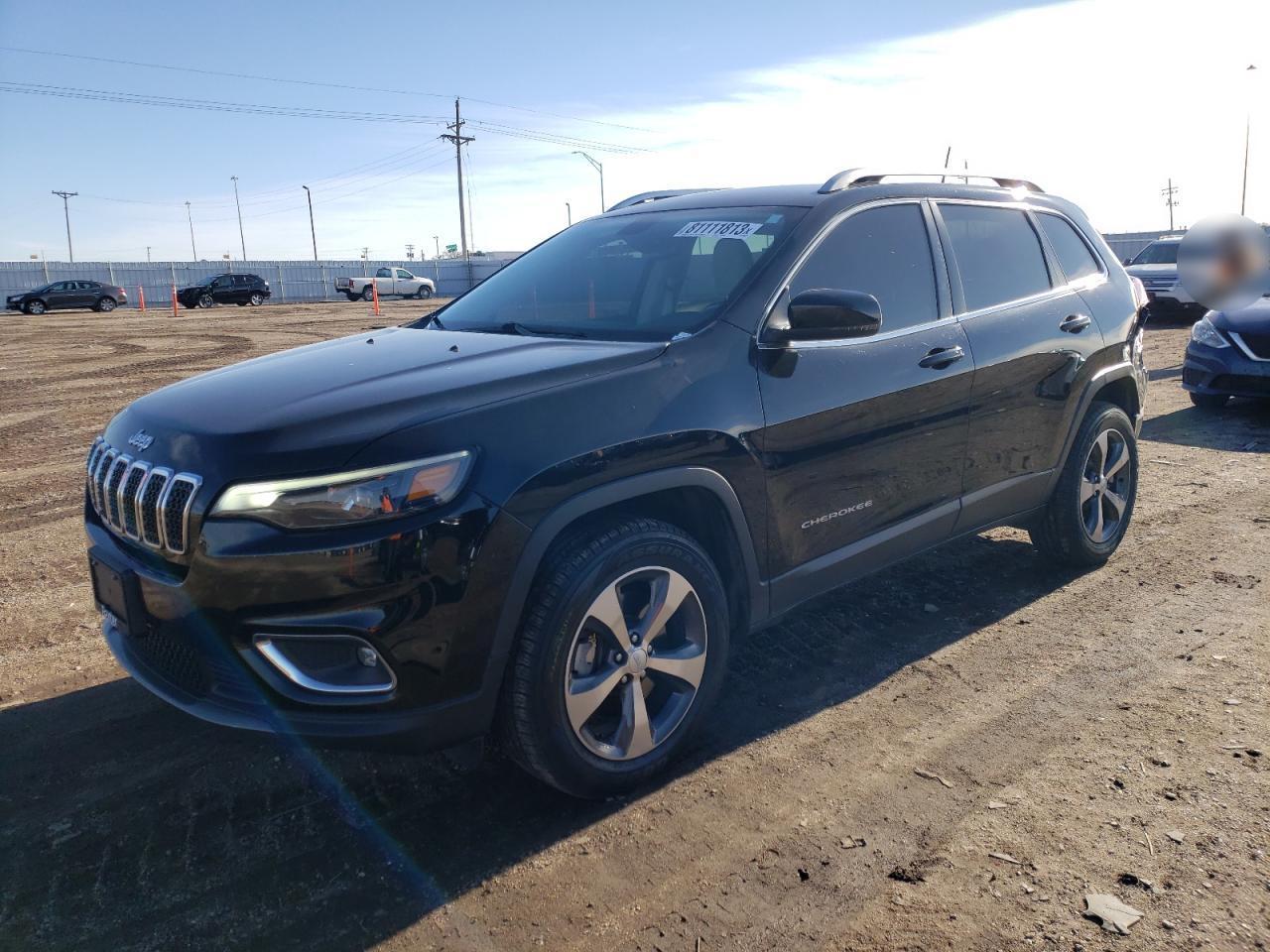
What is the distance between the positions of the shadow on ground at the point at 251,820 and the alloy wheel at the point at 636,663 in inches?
9.1

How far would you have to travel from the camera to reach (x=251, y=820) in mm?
2949

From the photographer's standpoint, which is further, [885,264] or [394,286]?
[394,286]

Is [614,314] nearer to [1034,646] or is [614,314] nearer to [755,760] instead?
[755,760]

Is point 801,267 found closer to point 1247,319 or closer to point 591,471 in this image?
point 591,471

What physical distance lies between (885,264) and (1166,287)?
1680 centimetres

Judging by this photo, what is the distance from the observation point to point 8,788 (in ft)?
10.3

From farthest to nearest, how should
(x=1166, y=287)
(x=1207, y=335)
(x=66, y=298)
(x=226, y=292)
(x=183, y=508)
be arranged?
(x=226, y=292) < (x=66, y=298) < (x=1166, y=287) < (x=1207, y=335) < (x=183, y=508)

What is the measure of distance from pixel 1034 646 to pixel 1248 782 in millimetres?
1123

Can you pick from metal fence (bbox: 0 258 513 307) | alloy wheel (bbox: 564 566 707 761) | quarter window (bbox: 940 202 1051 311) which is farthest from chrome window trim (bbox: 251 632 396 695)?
metal fence (bbox: 0 258 513 307)

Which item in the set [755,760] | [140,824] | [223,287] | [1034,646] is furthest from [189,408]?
[223,287]

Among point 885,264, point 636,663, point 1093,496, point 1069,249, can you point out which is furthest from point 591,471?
point 1069,249

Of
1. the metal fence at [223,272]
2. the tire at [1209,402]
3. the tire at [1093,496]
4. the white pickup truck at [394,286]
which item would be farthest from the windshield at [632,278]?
the metal fence at [223,272]

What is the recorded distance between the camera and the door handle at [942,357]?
3.85 meters

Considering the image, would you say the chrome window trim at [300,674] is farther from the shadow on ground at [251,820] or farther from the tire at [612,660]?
the tire at [612,660]
